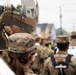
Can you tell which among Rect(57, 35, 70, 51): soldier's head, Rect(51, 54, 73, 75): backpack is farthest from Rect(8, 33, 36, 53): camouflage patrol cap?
Rect(57, 35, 70, 51): soldier's head

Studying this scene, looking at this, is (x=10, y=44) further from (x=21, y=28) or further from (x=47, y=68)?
(x=47, y=68)

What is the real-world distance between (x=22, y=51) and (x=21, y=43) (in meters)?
0.05

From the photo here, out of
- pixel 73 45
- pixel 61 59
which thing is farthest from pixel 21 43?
Answer: pixel 73 45

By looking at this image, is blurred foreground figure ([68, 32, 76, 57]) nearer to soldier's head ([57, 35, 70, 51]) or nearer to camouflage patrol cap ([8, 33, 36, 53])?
soldier's head ([57, 35, 70, 51])

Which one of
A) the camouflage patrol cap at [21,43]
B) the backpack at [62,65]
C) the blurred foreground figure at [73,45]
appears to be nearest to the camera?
the camouflage patrol cap at [21,43]

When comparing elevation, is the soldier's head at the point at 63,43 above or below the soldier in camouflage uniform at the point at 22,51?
below

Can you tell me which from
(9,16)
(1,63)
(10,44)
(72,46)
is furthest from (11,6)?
(72,46)

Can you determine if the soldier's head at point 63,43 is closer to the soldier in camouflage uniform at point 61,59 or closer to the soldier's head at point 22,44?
the soldier in camouflage uniform at point 61,59

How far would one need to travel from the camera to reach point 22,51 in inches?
78.5

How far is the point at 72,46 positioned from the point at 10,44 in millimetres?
4667

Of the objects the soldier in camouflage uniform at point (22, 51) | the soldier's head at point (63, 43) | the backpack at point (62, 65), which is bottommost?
the backpack at point (62, 65)

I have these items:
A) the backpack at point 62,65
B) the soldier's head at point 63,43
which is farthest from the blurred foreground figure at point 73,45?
the backpack at point 62,65

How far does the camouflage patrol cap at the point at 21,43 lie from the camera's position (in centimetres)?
199

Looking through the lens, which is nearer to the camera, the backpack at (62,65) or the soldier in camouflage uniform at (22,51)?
the soldier in camouflage uniform at (22,51)
